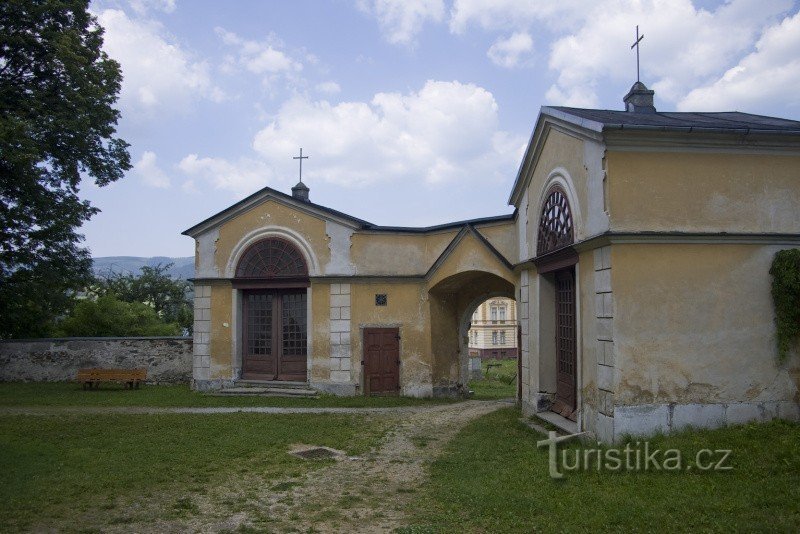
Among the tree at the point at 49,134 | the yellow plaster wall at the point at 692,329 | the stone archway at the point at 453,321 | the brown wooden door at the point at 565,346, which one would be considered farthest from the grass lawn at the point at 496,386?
the tree at the point at 49,134

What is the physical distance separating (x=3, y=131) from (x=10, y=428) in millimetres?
5429

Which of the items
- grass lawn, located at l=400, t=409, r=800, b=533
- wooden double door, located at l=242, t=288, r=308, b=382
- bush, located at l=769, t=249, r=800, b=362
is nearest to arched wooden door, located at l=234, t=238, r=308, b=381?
wooden double door, located at l=242, t=288, r=308, b=382

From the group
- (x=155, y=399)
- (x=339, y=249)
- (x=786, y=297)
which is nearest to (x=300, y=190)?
(x=339, y=249)

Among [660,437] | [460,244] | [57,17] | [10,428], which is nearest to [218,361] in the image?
[10,428]

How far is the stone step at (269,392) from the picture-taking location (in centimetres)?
1559

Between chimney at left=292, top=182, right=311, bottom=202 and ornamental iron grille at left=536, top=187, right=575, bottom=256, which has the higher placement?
chimney at left=292, top=182, right=311, bottom=202

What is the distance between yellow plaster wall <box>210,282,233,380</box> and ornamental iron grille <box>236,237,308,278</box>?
73cm

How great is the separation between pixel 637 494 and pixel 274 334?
41.1ft

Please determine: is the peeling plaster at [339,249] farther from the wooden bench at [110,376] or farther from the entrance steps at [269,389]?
Result: the wooden bench at [110,376]

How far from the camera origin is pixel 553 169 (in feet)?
34.2

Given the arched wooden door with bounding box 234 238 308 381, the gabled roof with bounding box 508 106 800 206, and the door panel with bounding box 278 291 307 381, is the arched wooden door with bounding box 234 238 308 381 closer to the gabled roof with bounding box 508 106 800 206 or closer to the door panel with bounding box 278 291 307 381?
the door panel with bounding box 278 291 307 381

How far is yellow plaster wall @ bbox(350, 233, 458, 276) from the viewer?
15984 mm

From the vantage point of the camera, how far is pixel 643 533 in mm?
4977

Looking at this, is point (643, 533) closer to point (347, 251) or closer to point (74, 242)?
point (347, 251)
